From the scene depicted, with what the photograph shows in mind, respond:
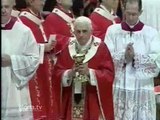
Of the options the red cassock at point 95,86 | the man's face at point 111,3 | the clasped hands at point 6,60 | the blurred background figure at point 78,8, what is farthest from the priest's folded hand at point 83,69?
the blurred background figure at point 78,8

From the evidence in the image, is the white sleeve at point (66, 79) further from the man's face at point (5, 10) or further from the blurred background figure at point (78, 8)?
the blurred background figure at point (78, 8)

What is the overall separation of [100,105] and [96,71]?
0.35m

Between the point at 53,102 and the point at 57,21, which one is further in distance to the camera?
the point at 57,21

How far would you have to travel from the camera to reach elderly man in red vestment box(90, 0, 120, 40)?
673cm

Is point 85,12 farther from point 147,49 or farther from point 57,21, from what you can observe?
point 147,49

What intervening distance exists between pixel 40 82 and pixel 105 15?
1416 mm

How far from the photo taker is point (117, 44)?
19.4 feet

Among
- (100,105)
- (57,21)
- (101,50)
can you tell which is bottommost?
(100,105)

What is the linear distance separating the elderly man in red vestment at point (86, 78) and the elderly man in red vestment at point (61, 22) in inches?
30.4

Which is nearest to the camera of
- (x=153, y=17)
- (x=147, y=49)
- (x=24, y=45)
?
(x=24, y=45)

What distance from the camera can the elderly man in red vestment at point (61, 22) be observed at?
20.8 ft

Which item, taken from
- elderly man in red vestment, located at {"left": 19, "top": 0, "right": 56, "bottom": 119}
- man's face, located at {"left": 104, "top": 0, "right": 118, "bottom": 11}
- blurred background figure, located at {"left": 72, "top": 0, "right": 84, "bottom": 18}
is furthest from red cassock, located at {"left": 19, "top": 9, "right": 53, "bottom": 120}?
blurred background figure, located at {"left": 72, "top": 0, "right": 84, "bottom": 18}

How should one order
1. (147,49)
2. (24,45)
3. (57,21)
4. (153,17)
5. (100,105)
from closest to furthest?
1. (24,45)
2. (100,105)
3. (147,49)
4. (57,21)
5. (153,17)

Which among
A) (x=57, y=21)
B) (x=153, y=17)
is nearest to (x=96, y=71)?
(x=57, y=21)
